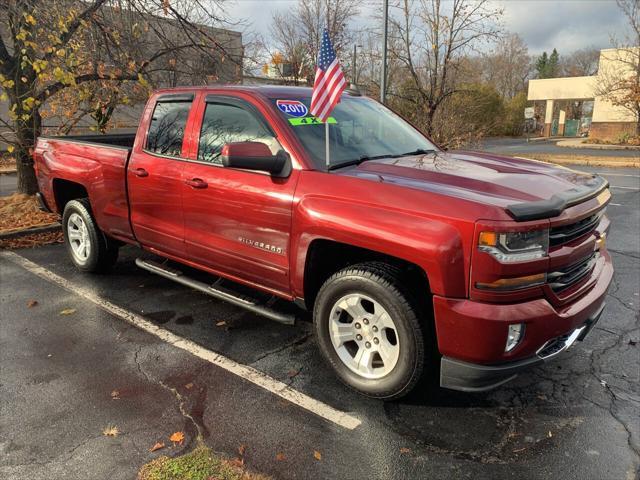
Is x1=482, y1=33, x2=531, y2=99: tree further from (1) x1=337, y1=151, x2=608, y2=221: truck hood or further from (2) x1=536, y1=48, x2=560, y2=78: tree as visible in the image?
(1) x1=337, y1=151, x2=608, y2=221: truck hood

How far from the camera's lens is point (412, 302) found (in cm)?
283

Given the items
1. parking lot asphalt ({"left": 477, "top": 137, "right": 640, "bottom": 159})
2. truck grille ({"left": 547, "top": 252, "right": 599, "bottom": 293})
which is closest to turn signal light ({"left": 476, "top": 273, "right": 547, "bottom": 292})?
truck grille ({"left": 547, "top": 252, "right": 599, "bottom": 293})

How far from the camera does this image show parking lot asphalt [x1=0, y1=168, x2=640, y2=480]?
261 centimetres

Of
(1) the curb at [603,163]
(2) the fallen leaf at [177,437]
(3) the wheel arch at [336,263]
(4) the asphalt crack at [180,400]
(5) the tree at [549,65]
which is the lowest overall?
(1) the curb at [603,163]

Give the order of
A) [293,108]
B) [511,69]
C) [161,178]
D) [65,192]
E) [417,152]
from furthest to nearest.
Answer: [511,69]
[65,192]
[161,178]
[417,152]
[293,108]

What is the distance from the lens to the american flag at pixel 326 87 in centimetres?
349

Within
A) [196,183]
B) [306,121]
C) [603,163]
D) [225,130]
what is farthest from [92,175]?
[603,163]

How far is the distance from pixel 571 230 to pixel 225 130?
2599mm

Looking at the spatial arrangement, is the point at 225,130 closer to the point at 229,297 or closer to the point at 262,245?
the point at 262,245

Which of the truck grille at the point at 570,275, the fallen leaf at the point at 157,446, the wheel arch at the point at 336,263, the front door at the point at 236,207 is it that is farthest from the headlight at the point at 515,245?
the fallen leaf at the point at 157,446

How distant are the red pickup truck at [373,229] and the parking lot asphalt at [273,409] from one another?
1.16ft

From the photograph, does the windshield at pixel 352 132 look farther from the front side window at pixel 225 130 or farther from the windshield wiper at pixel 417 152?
the front side window at pixel 225 130

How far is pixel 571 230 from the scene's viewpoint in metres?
2.81

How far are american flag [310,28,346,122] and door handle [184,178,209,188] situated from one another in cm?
105
